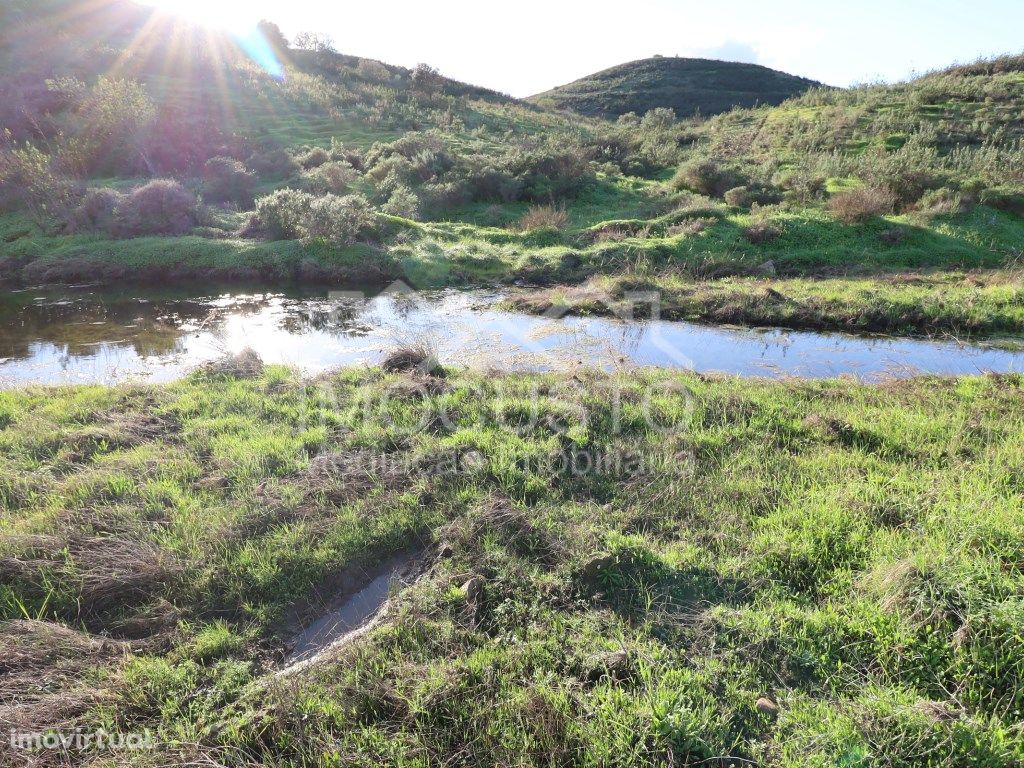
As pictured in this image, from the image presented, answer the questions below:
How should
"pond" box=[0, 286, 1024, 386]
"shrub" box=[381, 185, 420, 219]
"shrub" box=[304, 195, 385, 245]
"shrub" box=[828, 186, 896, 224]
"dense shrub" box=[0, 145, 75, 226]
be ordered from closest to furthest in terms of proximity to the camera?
"pond" box=[0, 286, 1024, 386]
"shrub" box=[304, 195, 385, 245]
"shrub" box=[828, 186, 896, 224]
"dense shrub" box=[0, 145, 75, 226]
"shrub" box=[381, 185, 420, 219]

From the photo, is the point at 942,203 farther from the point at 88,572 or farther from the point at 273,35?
the point at 273,35

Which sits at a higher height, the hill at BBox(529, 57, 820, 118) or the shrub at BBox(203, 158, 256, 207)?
the hill at BBox(529, 57, 820, 118)

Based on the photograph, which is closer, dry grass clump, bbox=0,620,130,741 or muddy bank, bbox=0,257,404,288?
dry grass clump, bbox=0,620,130,741

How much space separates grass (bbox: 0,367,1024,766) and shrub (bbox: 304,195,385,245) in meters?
11.2

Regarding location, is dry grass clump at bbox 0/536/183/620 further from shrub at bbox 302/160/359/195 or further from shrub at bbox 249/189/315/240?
shrub at bbox 302/160/359/195

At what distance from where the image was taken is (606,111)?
60.9m

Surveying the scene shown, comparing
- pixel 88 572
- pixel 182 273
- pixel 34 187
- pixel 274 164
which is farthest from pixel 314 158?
pixel 88 572

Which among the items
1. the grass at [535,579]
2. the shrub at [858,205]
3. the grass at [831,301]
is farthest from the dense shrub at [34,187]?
the shrub at [858,205]

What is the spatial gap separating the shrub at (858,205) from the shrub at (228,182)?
77.6 ft

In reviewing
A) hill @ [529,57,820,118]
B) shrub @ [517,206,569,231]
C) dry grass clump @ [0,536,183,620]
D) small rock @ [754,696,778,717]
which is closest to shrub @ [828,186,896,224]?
shrub @ [517,206,569,231]

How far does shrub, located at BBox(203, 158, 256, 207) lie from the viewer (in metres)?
23.6

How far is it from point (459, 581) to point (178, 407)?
5574 mm

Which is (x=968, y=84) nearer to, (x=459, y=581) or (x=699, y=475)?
A: (x=699, y=475)

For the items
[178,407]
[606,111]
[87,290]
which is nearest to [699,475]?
[178,407]
